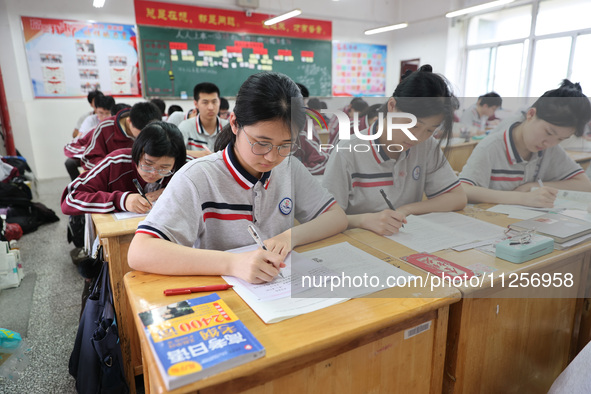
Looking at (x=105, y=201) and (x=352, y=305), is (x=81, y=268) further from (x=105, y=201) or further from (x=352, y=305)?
(x=352, y=305)

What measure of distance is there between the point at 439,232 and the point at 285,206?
46 centimetres

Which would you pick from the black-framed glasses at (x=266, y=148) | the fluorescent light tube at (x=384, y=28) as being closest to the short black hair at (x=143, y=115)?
the black-framed glasses at (x=266, y=148)

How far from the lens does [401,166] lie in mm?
953

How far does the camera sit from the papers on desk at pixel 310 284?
30.0 inches

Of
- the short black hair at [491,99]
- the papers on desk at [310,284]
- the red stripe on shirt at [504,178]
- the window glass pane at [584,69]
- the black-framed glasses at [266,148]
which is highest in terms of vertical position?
the window glass pane at [584,69]

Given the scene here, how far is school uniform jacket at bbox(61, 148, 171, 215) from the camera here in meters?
1.67

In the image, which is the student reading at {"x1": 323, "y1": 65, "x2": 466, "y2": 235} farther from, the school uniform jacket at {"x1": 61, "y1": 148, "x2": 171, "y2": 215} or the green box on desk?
the school uniform jacket at {"x1": 61, "y1": 148, "x2": 171, "y2": 215}

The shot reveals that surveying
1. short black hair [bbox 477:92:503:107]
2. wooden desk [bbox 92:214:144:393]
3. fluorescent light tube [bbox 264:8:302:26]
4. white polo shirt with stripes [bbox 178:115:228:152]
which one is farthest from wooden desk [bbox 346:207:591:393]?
fluorescent light tube [bbox 264:8:302:26]

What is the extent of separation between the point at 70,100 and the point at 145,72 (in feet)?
3.55

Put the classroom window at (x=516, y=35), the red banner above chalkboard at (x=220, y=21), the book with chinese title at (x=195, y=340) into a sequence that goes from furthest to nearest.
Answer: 1. the red banner above chalkboard at (x=220, y=21)
2. the classroom window at (x=516, y=35)
3. the book with chinese title at (x=195, y=340)

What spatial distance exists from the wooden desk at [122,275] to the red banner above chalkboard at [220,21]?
496 cm

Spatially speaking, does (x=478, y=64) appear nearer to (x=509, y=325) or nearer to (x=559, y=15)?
(x=559, y=15)

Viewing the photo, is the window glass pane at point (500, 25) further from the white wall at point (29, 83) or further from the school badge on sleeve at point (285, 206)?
the school badge on sleeve at point (285, 206)

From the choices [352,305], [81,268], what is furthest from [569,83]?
[81,268]
